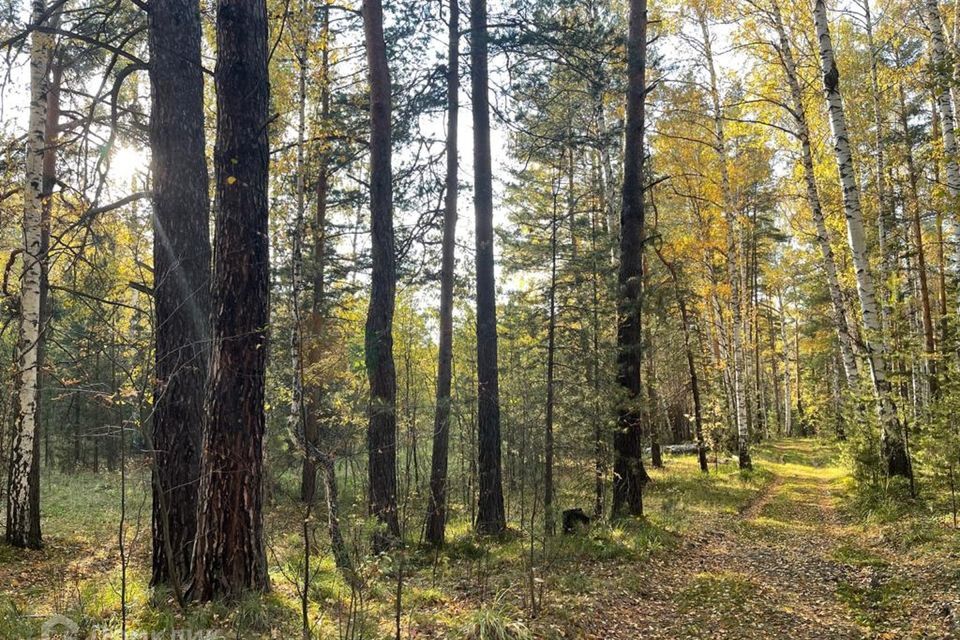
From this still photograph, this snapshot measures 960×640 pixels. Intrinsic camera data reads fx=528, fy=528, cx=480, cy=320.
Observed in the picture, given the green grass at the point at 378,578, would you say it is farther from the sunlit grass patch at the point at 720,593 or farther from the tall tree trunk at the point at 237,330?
the sunlit grass patch at the point at 720,593

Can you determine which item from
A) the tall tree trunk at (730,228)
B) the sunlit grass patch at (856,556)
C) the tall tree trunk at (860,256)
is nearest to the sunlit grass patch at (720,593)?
the sunlit grass patch at (856,556)

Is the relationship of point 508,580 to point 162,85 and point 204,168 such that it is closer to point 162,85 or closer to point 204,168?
point 204,168

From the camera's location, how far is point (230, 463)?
13.1ft

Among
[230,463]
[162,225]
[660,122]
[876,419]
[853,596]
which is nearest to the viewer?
[230,463]

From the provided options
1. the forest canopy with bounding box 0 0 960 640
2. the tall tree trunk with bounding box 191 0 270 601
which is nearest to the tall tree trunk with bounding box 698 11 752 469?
the forest canopy with bounding box 0 0 960 640

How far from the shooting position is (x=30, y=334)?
779cm

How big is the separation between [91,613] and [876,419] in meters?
11.6

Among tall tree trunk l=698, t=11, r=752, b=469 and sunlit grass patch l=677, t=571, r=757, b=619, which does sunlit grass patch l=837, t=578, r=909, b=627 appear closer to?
sunlit grass patch l=677, t=571, r=757, b=619

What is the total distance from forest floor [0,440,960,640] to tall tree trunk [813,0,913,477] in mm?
909

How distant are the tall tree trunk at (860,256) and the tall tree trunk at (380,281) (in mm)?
7417

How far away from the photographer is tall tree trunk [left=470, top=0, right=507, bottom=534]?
8.37 metres

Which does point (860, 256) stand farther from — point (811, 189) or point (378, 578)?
point (378, 578)

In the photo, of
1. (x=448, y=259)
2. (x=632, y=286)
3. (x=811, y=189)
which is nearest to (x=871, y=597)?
(x=632, y=286)

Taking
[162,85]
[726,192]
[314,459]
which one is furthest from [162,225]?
[726,192]
